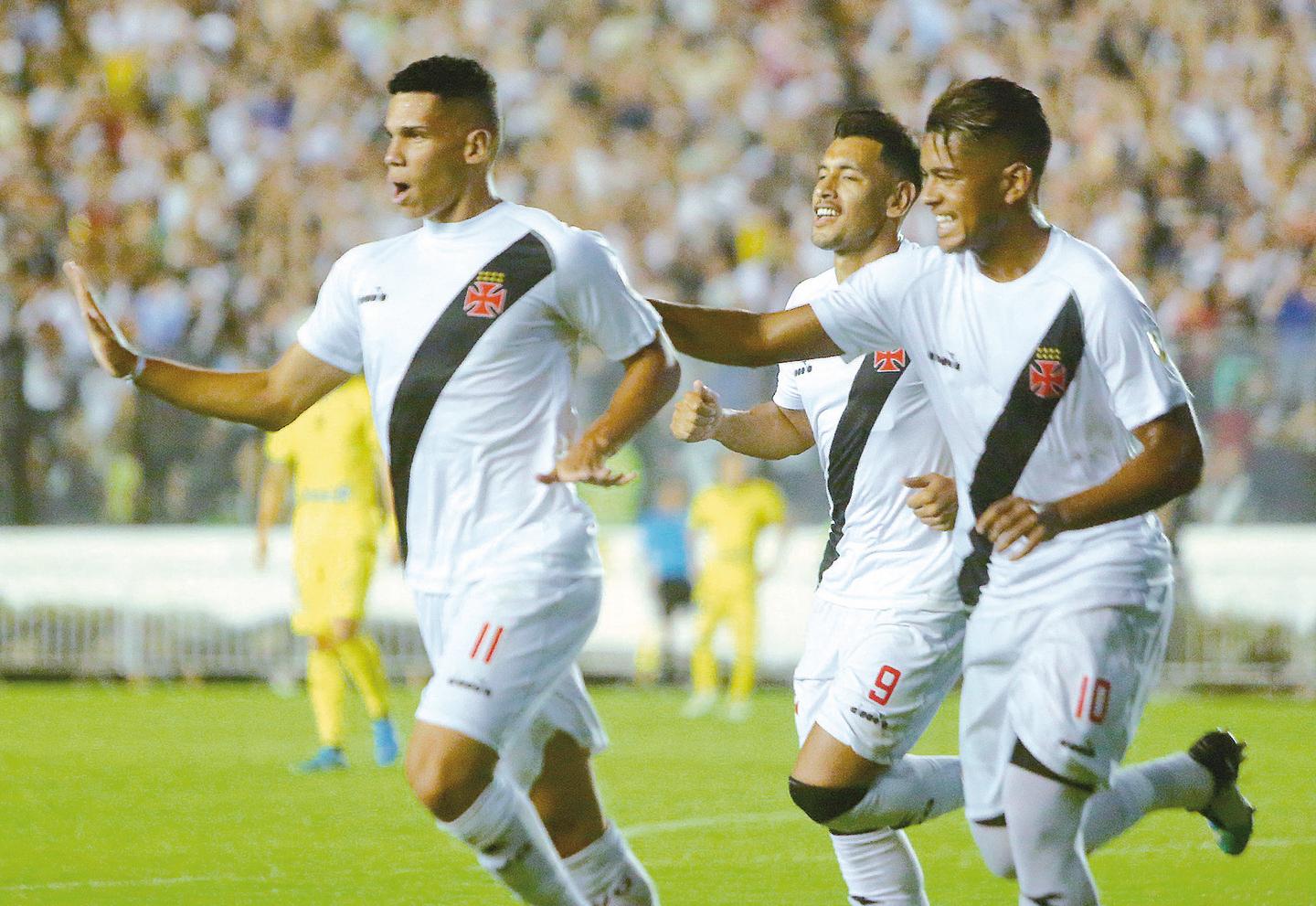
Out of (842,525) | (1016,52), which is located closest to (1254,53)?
(1016,52)

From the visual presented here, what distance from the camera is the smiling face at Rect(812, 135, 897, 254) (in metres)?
6.26

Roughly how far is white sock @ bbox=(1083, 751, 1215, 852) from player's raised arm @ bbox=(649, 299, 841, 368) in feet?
4.53

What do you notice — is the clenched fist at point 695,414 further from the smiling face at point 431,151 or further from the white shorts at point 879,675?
the smiling face at point 431,151

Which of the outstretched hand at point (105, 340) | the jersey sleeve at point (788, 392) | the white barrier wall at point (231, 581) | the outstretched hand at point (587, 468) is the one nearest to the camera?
the outstretched hand at point (587, 468)

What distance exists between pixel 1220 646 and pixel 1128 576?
1224 centimetres

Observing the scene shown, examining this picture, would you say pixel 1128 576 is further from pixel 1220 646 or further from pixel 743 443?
pixel 1220 646

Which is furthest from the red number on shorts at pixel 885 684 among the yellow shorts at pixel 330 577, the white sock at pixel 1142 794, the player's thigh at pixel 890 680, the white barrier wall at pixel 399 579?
the white barrier wall at pixel 399 579

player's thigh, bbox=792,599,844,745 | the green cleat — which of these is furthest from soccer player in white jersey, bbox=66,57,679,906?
the green cleat

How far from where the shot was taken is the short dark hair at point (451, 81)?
17.7ft

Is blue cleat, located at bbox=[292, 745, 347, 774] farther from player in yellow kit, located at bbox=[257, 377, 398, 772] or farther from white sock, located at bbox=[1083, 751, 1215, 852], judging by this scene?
white sock, located at bbox=[1083, 751, 1215, 852]

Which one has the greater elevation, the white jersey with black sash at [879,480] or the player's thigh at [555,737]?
the white jersey with black sash at [879,480]

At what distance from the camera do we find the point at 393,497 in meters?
5.33

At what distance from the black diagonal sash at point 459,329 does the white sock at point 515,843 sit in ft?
2.91

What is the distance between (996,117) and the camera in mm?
4953
